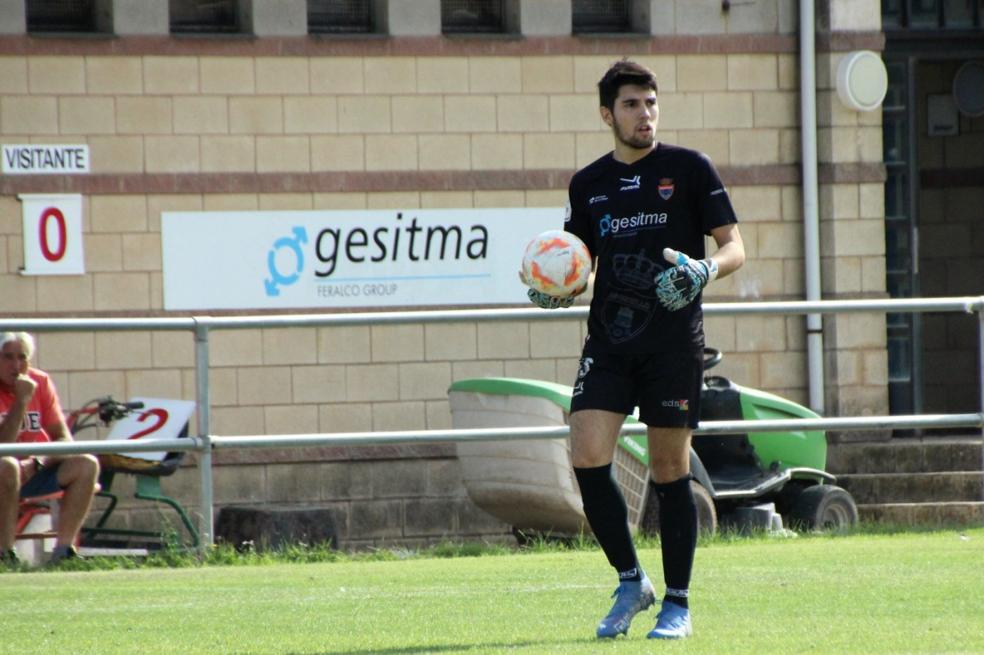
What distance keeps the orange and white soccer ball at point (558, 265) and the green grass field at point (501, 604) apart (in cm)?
124

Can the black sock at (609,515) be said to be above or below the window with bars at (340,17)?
below

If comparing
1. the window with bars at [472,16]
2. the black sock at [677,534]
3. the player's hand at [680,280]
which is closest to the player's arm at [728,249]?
the player's hand at [680,280]

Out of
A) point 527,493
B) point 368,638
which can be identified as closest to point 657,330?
point 368,638

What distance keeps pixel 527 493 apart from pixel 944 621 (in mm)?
5146

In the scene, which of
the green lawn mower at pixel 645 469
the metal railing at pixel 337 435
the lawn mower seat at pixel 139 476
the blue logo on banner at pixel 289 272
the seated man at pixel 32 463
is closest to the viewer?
the metal railing at pixel 337 435

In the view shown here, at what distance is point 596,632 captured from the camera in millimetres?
6613

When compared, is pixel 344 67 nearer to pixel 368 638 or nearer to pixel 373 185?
pixel 373 185

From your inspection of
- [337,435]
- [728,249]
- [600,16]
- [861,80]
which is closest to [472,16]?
[600,16]

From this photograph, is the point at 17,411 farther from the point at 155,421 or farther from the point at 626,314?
the point at 626,314

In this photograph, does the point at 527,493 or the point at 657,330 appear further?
the point at 527,493

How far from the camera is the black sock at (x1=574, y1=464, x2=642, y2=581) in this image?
6684mm

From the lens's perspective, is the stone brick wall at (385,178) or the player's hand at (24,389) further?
the stone brick wall at (385,178)

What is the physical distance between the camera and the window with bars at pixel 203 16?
14984 millimetres

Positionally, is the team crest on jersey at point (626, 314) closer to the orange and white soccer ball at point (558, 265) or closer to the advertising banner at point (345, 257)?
the orange and white soccer ball at point (558, 265)
